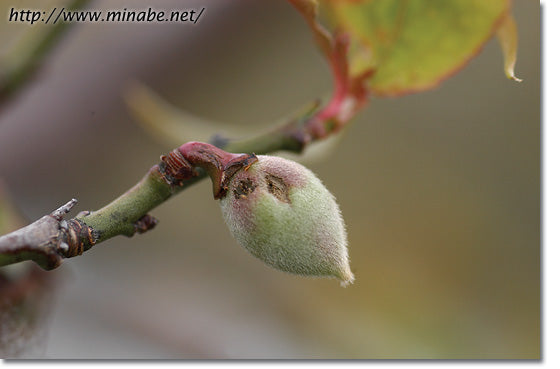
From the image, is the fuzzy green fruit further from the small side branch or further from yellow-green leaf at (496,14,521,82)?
yellow-green leaf at (496,14,521,82)

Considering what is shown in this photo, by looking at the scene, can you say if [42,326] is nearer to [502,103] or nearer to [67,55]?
[67,55]

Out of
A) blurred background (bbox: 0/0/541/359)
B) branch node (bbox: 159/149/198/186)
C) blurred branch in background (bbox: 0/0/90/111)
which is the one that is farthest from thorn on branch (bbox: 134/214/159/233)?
blurred background (bbox: 0/0/541/359)

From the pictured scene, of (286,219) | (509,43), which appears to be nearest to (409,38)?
(509,43)

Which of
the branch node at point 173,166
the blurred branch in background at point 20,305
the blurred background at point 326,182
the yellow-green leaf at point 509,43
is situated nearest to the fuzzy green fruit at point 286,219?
the branch node at point 173,166

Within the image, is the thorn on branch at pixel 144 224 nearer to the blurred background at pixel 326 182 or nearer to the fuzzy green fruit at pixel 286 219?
the fuzzy green fruit at pixel 286 219

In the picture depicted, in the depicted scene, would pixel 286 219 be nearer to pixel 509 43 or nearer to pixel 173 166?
pixel 173 166

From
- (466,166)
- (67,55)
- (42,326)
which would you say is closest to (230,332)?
(42,326)
